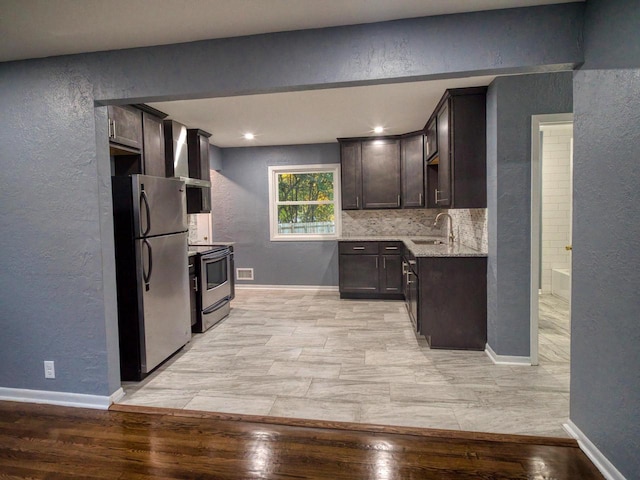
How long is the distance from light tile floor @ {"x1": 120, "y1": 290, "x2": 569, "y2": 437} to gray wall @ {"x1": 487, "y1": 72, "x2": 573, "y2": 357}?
0.41m

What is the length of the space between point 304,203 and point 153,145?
2.94m

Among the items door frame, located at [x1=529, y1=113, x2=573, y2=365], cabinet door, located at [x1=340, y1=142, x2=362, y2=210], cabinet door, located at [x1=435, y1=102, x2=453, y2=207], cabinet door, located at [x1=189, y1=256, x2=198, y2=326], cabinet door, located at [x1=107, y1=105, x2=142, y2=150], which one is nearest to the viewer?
door frame, located at [x1=529, y1=113, x2=573, y2=365]

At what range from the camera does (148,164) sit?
3.76 metres

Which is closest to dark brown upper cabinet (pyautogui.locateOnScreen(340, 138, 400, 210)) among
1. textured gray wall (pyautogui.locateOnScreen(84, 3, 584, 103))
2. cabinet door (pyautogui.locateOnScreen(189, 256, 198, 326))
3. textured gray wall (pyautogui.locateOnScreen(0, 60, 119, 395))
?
cabinet door (pyautogui.locateOnScreen(189, 256, 198, 326))

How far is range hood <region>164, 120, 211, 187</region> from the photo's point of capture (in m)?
4.25

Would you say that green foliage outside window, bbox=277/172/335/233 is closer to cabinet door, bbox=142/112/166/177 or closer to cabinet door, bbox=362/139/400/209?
cabinet door, bbox=362/139/400/209

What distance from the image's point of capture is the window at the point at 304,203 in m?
6.34

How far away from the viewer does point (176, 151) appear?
432 centimetres

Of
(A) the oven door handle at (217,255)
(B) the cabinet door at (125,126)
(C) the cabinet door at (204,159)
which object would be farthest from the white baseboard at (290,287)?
(B) the cabinet door at (125,126)

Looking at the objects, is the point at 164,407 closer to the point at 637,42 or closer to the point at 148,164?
the point at 148,164

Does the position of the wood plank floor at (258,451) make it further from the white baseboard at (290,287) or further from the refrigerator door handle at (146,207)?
the white baseboard at (290,287)

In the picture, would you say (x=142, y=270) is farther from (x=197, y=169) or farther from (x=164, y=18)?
(x=197, y=169)

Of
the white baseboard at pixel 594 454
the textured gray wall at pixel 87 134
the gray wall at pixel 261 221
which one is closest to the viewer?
the white baseboard at pixel 594 454

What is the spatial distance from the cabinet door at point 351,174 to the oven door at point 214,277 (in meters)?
2.02
